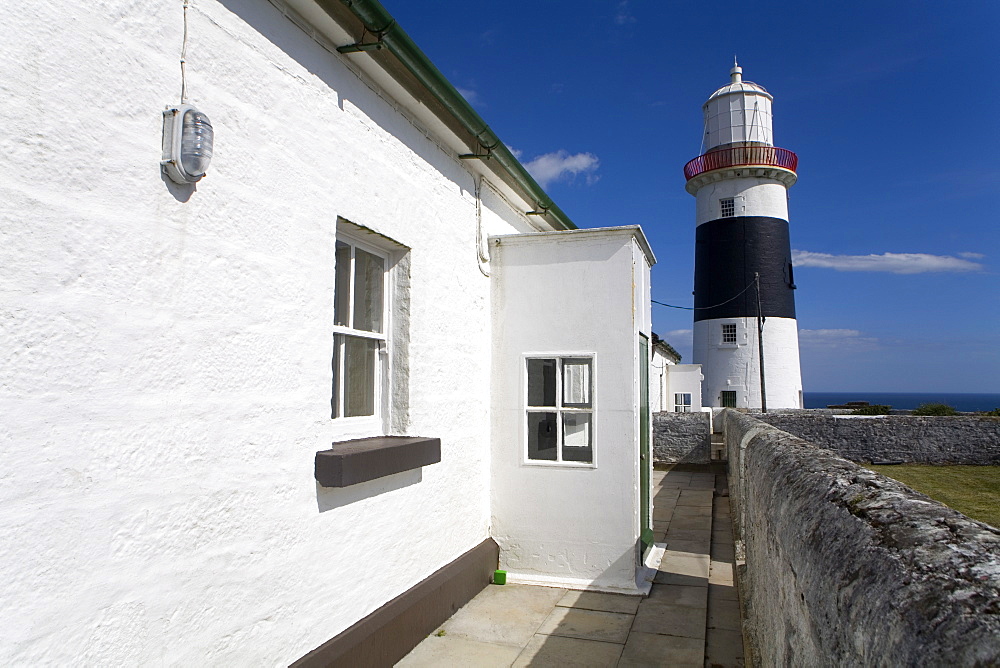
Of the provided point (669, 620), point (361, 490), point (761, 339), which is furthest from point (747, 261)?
point (361, 490)

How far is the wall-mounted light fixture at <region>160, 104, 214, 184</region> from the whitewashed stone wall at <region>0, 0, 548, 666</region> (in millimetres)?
57

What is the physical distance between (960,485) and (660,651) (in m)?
9.55

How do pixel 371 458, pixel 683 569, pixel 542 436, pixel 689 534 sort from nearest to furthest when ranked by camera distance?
pixel 371 458 < pixel 542 436 < pixel 683 569 < pixel 689 534

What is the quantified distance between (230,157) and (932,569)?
315 centimetres

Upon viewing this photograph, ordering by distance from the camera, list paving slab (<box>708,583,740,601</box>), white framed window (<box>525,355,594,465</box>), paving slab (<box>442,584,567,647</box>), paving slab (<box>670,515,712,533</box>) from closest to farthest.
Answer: paving slab (<box>442,584,567,647</box>)
paving slab (<box>708,583,740,601</box>)
white framed window (<box>525,355,594,465</box>)
paving slab (<box>670,515,712,533</box>)

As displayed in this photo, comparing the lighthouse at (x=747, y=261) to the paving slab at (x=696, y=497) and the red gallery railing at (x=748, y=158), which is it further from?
the paving slab at (x=696, y=497)

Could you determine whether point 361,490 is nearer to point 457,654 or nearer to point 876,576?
point 457,654

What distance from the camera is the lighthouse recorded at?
26.0 meters

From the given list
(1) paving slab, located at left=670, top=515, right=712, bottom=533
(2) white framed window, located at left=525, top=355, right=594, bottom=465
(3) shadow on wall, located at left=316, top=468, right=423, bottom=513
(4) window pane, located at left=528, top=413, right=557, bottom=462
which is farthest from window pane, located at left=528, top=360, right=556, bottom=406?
(1) paving slab, located at left=670, top=515, right=712, bottom=533

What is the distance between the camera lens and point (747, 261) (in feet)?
85.2

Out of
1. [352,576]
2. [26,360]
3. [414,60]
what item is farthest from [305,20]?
[352,576]

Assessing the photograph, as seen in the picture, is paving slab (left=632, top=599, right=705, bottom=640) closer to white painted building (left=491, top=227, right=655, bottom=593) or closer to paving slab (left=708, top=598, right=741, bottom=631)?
paving slab (left=708, top=598, right=741, bottom=631)

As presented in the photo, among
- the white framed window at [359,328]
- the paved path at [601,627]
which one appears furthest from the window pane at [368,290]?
the paved path at [601,627]

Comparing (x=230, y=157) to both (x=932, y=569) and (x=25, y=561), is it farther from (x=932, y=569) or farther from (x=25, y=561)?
(x=932, y=569)
